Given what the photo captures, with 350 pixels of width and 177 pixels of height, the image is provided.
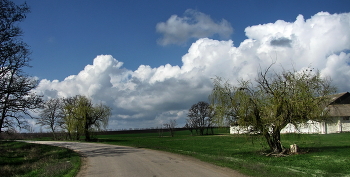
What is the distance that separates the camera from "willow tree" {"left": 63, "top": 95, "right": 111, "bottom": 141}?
51781 mm

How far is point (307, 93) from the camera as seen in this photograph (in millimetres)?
19000

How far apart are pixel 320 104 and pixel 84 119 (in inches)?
1675

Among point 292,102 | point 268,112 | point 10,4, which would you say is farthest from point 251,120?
point 10,4

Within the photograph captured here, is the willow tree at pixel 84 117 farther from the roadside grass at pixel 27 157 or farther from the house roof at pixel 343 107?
the house roof at pixel 343 107

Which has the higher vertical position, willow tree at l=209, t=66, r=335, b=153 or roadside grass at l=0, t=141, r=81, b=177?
willow tree at l=209, t=66, r=335, b=153

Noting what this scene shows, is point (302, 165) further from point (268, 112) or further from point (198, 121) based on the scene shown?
point (198, 121)

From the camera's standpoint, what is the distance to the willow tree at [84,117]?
5178cm

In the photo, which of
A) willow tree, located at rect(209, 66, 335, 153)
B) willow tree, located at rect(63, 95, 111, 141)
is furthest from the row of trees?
willow tree, located at rect(209, 66, 335, 153)

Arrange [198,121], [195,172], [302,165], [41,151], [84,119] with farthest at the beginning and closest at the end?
1. [198,121]
2. [84,119]
3. [41,151]
4. [302,165]
5. [195,172]

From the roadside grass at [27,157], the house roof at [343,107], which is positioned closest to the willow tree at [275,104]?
the roadside grass at [27,157]

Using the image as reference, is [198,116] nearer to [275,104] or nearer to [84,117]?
[84,117]

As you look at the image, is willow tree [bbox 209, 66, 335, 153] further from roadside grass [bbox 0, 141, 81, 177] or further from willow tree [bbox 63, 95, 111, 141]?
willow tree [bbox 63, 95, 111, 141]

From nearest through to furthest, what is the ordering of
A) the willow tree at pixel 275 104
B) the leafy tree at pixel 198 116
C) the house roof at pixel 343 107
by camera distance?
1. the willow tree at pixel 275 104
2. the house roof at pixel 343 107
3. the leafy tree at pixel 198 116

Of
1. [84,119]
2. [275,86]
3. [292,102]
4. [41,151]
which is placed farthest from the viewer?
[84,119]
